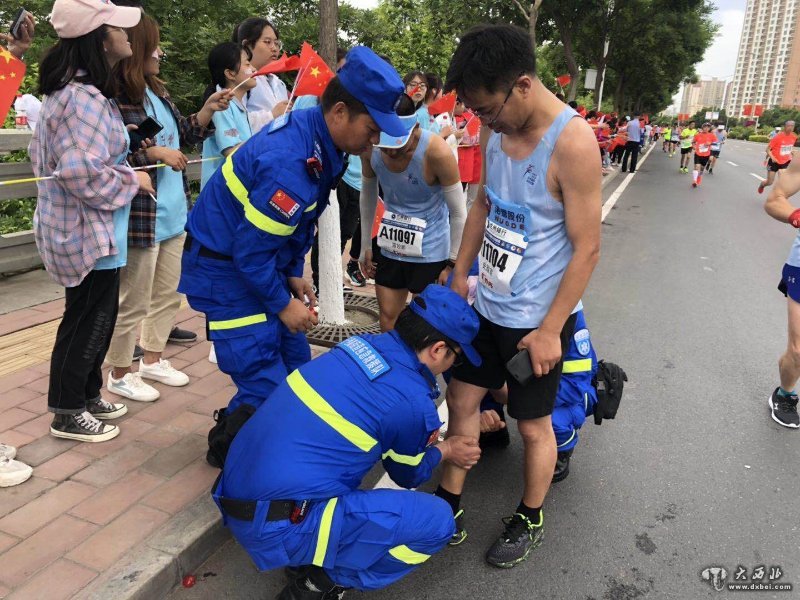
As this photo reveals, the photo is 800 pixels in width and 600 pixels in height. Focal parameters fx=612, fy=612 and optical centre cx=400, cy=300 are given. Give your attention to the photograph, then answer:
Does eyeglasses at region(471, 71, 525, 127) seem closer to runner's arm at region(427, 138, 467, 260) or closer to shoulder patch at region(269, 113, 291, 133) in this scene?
shoulder patch at region(269, 113, 291, 133)

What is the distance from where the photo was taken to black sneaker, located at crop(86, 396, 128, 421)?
306 cm

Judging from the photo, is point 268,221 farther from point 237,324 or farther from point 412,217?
point 412,217

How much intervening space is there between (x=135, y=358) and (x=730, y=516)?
332 centimetres

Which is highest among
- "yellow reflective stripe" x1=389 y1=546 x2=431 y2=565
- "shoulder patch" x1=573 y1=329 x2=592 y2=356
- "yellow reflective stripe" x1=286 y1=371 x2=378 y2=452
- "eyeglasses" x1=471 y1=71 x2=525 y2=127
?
"eyeglasses" x1=471 y1=71 x2=525 y2=127

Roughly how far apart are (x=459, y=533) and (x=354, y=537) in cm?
73

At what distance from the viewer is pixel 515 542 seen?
2.44m

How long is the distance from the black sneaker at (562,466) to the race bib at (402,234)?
129 cm

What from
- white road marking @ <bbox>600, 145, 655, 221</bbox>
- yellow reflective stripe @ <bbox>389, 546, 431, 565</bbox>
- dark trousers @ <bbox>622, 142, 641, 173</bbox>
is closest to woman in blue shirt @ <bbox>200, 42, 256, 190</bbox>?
yellow reflective stripe @ <bbox>389, 546, 431, 565</bbox>

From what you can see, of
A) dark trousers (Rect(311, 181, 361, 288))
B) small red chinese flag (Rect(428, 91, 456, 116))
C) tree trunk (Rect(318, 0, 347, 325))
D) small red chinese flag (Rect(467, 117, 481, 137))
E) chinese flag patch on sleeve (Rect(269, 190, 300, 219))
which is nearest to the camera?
chinese flag patch on sleeve (Rect(269, 190, 300, 219))

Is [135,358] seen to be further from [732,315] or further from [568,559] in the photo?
[732,315]

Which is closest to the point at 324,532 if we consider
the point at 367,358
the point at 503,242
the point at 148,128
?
the point at 367,358

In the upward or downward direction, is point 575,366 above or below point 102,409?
above

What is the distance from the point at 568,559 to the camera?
2.46 m

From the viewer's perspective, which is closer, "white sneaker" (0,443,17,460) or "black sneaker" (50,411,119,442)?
"white sneaker" (0,443,17,460)
